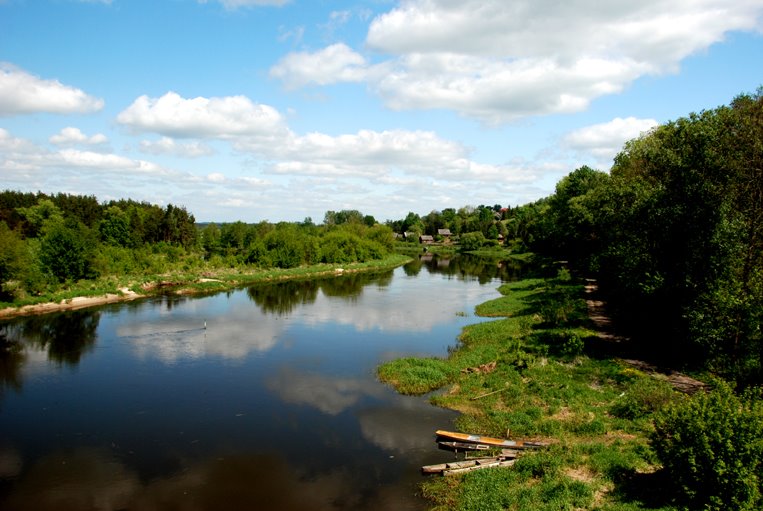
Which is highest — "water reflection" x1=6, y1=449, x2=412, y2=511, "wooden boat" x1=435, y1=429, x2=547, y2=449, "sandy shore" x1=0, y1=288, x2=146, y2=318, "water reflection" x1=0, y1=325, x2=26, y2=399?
"sandy shore" x1=0, y1=288, x2=146, y2=318

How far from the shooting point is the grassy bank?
13.2 m

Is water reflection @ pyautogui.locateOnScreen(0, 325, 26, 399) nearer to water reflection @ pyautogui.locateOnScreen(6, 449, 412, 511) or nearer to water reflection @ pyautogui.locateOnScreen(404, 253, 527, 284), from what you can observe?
water reflection @ pyautogui.locateOnScreen(6, 449, 412, 511)

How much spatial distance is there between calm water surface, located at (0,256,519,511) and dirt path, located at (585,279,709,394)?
32.4 feet

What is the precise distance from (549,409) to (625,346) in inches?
428

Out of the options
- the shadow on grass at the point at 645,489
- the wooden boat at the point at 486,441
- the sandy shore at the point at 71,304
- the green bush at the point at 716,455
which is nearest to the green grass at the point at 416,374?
the wooden boat at the point at 486,441

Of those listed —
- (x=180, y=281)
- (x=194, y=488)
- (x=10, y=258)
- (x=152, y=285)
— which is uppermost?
(x=10, y=258)

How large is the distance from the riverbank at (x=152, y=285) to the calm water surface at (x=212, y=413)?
344 centimetres

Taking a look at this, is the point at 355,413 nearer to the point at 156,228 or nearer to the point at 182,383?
the point at 182,383

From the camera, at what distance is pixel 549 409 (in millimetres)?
19188

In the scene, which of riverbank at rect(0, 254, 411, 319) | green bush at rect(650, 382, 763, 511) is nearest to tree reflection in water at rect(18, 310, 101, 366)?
riverbank at rect(0, 254, 411, 319)

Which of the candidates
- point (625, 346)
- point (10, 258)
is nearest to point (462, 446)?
point (625, 346)

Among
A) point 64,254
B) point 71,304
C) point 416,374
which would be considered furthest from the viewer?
point 64,254

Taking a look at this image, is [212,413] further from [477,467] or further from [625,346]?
[625,346]

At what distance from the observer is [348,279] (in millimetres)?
70500
